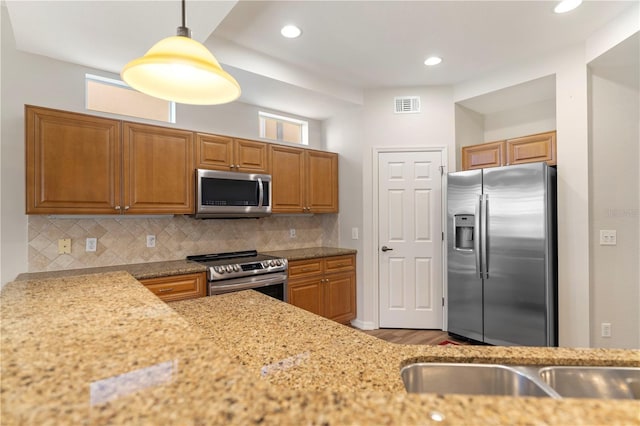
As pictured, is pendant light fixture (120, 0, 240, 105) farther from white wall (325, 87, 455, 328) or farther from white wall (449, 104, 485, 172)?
white wall (449, 104, 485, 172)

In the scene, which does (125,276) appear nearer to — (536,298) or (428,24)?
(428,24)

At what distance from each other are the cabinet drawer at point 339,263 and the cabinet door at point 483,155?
1738mm

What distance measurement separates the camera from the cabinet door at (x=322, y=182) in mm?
3867

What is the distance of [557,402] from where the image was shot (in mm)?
456

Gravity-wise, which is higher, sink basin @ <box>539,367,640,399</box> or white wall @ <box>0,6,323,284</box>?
white wall @ <box>0,6,323,284</box>

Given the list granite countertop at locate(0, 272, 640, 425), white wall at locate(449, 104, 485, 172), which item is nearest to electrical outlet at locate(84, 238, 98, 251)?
granite countertop at locate(0, 272, 640, 425)

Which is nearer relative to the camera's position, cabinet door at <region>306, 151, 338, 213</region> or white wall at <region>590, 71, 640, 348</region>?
white wall at <region>590, 71, 640, 348</region>

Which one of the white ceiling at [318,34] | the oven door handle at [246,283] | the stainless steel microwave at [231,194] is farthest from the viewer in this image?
the stainless steel microwave at [231,194]

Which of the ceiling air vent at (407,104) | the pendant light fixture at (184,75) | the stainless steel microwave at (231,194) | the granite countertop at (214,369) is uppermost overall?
the ceiling air vent at (407,104)

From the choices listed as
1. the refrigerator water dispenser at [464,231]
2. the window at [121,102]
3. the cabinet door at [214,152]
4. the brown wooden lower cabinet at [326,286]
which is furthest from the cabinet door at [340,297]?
the window at [121,102]

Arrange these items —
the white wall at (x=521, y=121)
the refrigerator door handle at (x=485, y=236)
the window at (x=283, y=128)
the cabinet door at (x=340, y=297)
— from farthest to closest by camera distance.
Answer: the window at (x=283, y=128) < the cabinet door at (x=340, y=297) < the white wall at (x=521, y=121) < the refrigerator door handle at (x=485, y=236)

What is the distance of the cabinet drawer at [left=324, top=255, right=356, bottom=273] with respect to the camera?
A: 3.65 meters

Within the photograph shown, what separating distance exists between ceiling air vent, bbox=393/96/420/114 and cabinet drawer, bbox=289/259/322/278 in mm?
2071

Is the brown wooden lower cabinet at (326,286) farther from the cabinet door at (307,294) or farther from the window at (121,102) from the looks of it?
the window at (121,102)
